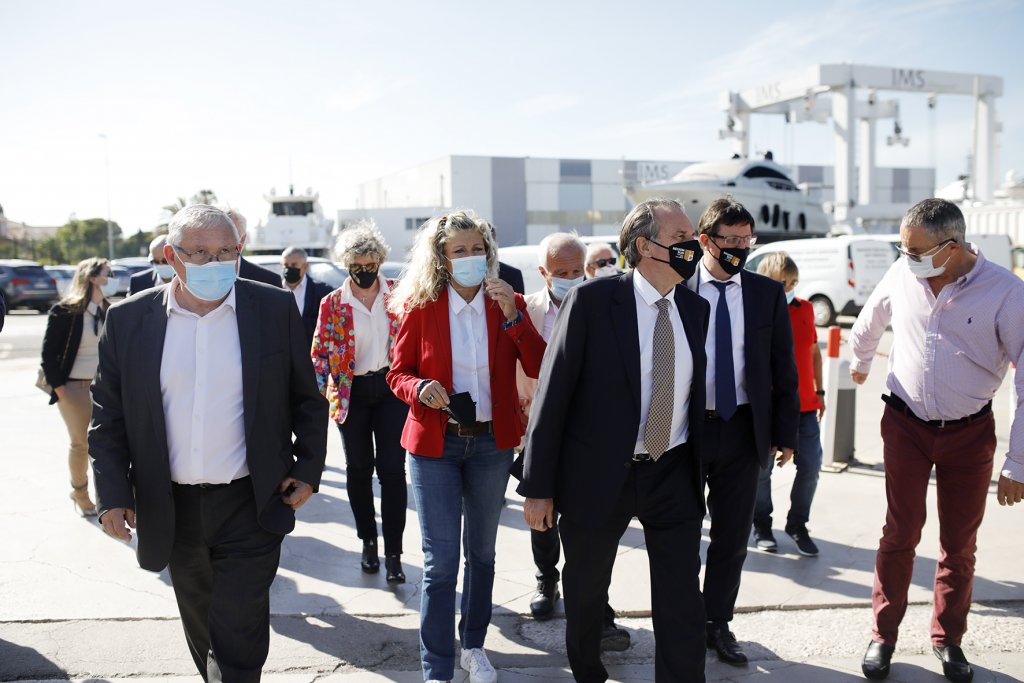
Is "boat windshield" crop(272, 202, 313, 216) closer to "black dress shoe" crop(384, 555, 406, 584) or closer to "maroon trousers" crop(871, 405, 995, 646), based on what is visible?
"black dress shoe" crop(384, 555, 406, 584)

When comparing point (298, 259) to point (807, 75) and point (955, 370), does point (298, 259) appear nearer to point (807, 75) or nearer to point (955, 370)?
point (955, 370)

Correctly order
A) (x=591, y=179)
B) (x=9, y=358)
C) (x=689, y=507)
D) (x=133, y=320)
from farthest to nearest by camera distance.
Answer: (x=591, y=179) < (x=9, y=358) < (x=689, y=507) < (x=133, y=320)

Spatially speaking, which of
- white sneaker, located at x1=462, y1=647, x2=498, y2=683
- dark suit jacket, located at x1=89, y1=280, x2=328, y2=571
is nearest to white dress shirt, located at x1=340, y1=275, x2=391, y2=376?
dark suit jacket, located at x1=89, y1=280, x2=328, y2=571

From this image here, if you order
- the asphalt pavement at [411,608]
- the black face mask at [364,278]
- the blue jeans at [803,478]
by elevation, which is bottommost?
the asphalt pavement at [411,608]

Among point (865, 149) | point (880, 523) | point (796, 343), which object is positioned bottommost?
point (880, 523)

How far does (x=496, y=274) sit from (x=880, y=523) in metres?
3.62

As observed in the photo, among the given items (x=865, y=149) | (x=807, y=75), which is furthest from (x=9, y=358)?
(x=865, y=149)

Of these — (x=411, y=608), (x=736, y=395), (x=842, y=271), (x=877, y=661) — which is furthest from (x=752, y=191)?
(x=877, y=661)

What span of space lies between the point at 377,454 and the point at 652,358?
2209mm

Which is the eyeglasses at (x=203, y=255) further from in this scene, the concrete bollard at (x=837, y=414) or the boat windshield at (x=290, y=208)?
the boat windshield at (x=290, y=208)

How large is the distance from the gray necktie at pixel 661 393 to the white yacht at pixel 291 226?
30.6 m

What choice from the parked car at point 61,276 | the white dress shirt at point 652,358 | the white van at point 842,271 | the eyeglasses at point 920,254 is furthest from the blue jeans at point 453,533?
the parked car at point 61,276

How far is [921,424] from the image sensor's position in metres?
3.52

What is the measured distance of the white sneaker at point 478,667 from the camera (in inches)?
133
